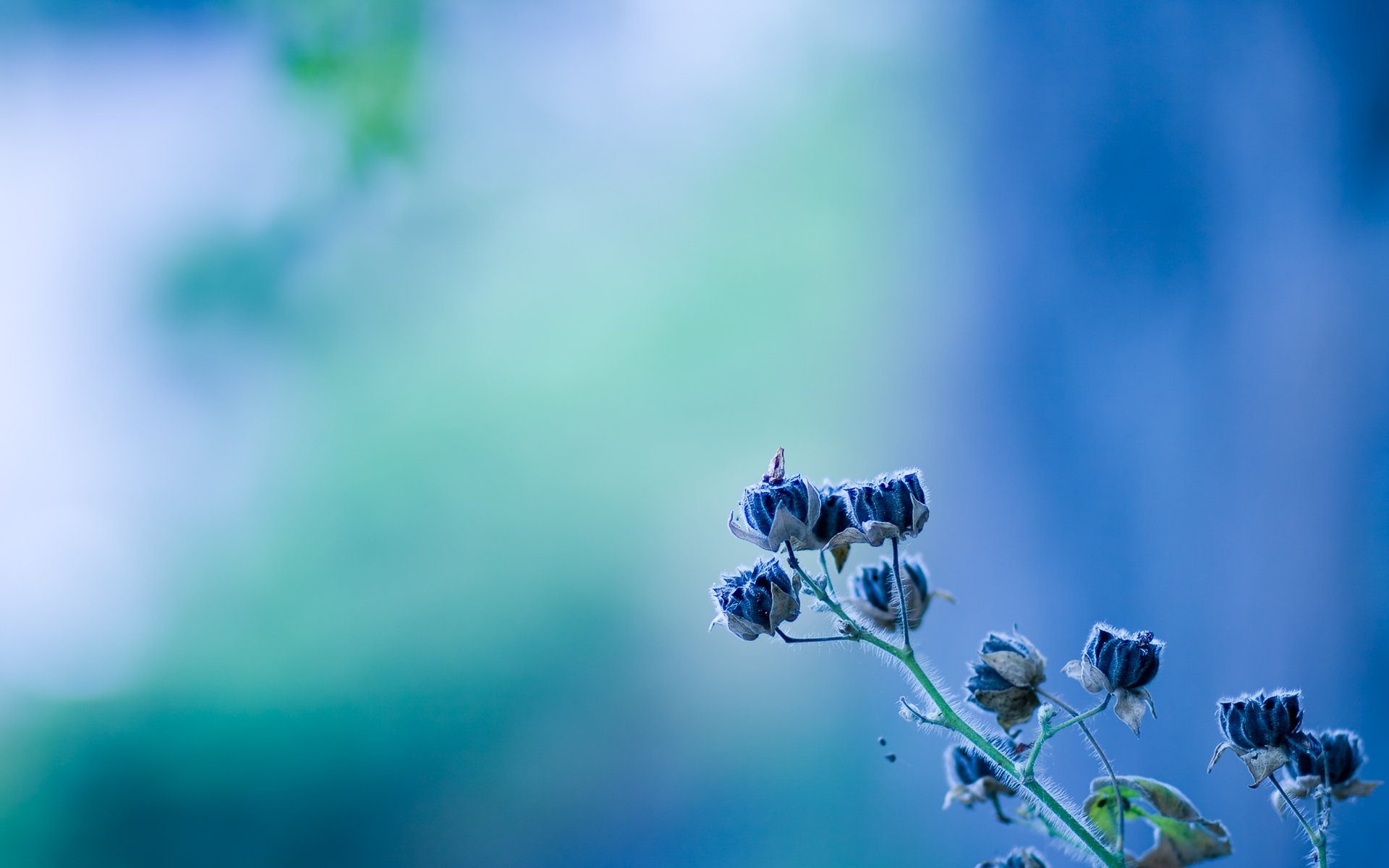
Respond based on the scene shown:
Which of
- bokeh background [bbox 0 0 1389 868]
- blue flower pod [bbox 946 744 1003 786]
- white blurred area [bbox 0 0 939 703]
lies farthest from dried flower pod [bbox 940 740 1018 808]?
white blurred area [bbox 0 0 939 703]

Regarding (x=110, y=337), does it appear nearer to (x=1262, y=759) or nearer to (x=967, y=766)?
(x=967, y=766)

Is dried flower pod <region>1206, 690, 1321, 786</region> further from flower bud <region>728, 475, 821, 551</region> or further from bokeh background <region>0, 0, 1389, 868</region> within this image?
bokeh background <region>0, 0, 1389, 868</region>

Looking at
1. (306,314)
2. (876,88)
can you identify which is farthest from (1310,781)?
(306,314)

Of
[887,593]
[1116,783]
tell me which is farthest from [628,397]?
[1116,783]

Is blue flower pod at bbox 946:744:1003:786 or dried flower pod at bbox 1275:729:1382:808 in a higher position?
blue flower pod at bbox 946:744:1003:786

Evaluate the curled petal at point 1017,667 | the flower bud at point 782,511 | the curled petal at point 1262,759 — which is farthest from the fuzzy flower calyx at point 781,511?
the curled petal at point 1262,759
